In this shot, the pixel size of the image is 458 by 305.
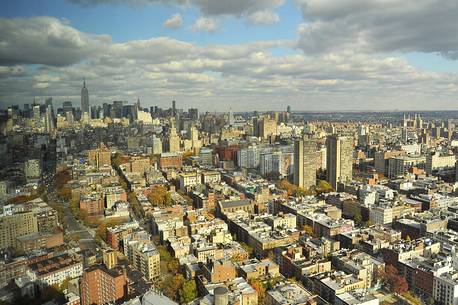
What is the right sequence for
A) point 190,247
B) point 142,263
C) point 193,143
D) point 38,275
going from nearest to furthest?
1. point 38,275
2. point 142,263
3. point 190,247
4. point 193,143

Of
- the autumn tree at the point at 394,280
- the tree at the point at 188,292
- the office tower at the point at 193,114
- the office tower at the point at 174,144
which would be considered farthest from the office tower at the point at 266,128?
the tree at the point at 188,292

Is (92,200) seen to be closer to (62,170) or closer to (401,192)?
(62,170)

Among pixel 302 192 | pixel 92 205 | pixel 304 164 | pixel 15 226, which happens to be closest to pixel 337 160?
pixel 304 164

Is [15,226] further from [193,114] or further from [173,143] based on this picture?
[193,114]

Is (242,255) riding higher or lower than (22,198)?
lower

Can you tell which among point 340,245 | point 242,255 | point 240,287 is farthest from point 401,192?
point 240,287

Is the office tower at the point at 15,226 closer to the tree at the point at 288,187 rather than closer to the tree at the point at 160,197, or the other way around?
the tree at the point at 160,197
